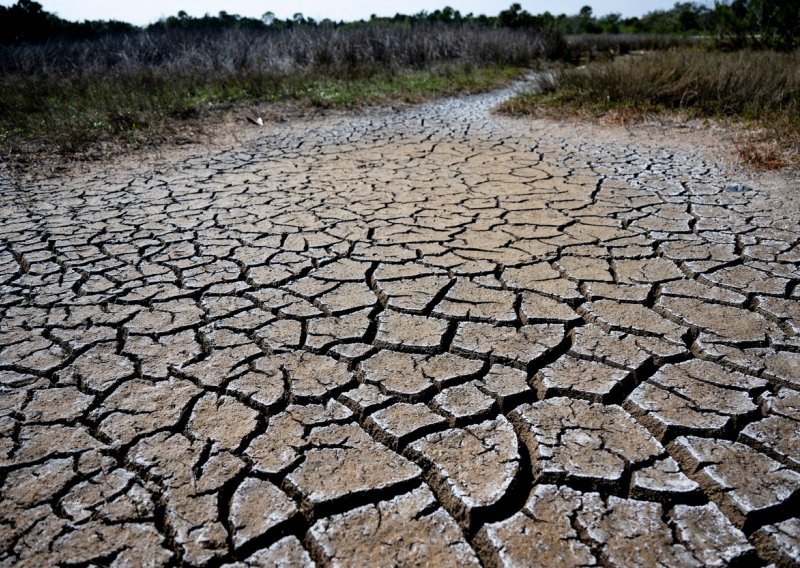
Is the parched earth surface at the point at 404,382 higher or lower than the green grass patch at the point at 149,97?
lower

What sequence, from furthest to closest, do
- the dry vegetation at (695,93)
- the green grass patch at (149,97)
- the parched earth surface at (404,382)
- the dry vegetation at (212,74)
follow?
the dry vegetation at (212,74), the green grass patch at (149,97), the dry vegetation at (695,93), the parched earth surface at (404,382)

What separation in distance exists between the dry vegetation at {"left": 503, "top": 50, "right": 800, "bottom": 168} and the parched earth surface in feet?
7.78

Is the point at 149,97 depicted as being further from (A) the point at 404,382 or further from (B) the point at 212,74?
(A) the point at 404,382

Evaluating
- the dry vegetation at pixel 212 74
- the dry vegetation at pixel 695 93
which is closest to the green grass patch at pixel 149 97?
the dry vegetation at pixel 212 74

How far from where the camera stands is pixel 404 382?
76.9 inches

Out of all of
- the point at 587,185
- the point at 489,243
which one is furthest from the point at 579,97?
the point at 489,243

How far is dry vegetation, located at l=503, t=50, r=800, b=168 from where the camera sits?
5.78 metres

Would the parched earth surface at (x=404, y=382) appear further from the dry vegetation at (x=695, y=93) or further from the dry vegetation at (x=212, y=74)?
the dry vegetation at (x=212, y=74)

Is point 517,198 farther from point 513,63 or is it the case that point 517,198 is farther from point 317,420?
point 513,63

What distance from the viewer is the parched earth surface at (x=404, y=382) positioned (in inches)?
55.0

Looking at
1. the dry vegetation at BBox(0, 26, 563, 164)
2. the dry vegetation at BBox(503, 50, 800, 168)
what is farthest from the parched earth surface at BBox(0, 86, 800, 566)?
the dry vegetation at BBox(0, 26, 563, 164)

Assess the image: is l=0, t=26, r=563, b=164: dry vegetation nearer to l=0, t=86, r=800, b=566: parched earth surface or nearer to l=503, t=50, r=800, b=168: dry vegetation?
l=503, t=50, r=800, b=168: dry vegetation

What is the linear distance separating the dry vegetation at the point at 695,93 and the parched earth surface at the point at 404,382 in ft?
7.78

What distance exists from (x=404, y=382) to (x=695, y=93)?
637cm
